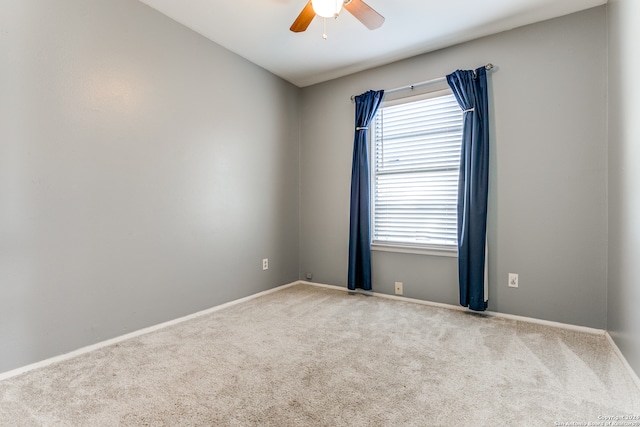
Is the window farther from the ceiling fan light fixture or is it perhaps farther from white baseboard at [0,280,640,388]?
the ceiling fan light fixture

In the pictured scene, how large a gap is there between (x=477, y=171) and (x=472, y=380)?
1.75 meters

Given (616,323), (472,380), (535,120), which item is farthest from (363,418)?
(535,120)

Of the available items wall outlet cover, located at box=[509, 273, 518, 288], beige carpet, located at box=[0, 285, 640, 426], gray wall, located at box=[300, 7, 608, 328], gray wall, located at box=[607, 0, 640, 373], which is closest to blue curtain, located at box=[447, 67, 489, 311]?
gray wall, located at box=[300, 7, 608, 328]

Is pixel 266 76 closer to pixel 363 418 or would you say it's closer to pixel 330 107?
pixel 330 107

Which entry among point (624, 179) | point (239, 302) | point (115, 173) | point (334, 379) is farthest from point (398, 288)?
point (115, 173)

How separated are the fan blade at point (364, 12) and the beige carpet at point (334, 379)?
230cm

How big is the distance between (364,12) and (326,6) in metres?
0.30

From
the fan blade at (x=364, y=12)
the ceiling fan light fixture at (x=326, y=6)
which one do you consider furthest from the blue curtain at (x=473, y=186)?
the ceiling fan light fixture at (x=326, y=6)

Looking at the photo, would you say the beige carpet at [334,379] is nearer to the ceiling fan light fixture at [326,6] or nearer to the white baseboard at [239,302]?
the white baseboard at [239,302]

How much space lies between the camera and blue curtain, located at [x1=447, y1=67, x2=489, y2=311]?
2758 mm

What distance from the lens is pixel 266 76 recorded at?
3572 millimetres

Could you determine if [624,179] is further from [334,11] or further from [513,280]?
[334,11]

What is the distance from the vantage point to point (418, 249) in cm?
322

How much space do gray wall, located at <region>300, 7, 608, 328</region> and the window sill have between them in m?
0.06
